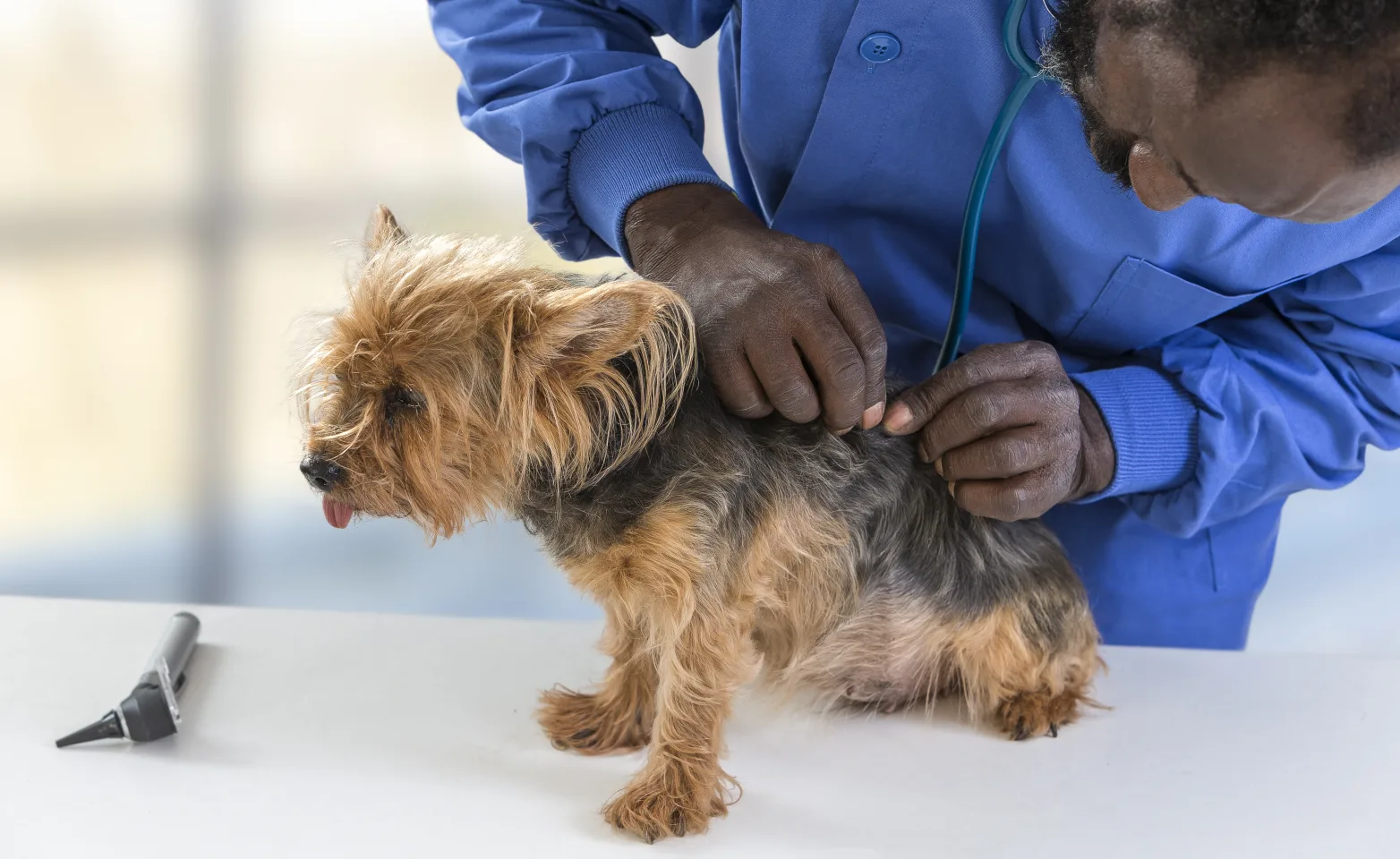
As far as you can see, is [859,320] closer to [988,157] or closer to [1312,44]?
[988,157]

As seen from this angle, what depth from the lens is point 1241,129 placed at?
2.46 feet

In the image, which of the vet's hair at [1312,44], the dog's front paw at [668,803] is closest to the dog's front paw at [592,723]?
the dog's front paw at [668,803]

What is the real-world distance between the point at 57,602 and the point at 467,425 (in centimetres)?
76

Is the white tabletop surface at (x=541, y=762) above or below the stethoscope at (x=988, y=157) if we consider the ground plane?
below

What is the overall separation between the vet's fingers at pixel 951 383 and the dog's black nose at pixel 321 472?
51cm

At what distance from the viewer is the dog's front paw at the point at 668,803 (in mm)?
1070

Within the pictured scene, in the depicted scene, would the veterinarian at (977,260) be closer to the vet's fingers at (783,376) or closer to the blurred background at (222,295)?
the vet's fingers at (783,376)

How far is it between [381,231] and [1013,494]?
0.66 metres

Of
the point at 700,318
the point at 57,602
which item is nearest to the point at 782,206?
the point at 700,318

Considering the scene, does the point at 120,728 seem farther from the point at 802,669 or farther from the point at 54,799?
the point at 802,669

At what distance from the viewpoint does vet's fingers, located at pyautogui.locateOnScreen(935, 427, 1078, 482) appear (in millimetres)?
1165

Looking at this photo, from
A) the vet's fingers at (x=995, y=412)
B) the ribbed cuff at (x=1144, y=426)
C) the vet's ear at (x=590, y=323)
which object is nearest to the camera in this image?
the vet's ear at (x=590, y=323)

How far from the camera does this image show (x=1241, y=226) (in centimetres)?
117

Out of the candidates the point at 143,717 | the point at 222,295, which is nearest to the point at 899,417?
the point at 143,717
